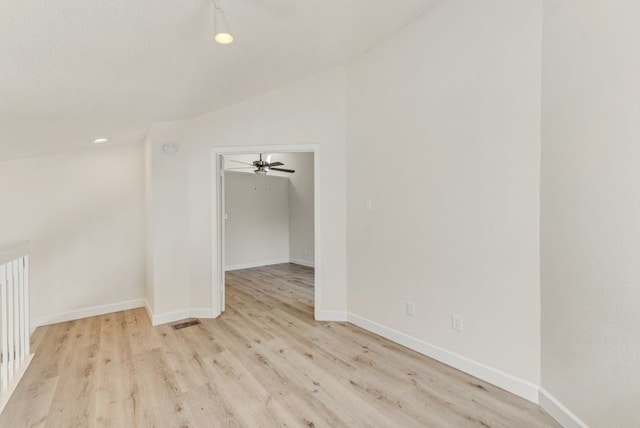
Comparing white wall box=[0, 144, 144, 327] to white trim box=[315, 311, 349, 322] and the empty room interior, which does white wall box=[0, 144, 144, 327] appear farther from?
white trim box=[315, 311, 349, 322]

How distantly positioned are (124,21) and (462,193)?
2.41 m

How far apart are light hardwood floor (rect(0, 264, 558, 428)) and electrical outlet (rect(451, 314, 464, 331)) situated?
338 mm

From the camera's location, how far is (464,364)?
2.32m

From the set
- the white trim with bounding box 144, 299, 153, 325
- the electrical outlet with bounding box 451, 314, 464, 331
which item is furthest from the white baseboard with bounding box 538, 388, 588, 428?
the white trim with bounding box 144, 299, 153, 325

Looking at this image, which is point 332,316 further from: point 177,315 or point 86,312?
point 86,312

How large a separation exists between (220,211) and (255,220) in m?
3.38

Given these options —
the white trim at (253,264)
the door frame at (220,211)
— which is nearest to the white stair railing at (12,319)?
the door frame at (220,211)

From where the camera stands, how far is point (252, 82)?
9.62ft

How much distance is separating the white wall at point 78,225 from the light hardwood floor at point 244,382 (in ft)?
1.51

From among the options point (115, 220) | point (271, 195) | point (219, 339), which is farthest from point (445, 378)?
point (271, 195)

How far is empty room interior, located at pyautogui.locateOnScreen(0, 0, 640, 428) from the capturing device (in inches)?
61.2

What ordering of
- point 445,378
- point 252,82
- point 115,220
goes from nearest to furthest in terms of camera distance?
point 445,378, point 252,82, point 115,220

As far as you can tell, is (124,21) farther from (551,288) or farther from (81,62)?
(551,288)

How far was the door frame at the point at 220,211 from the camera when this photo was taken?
340 cm
